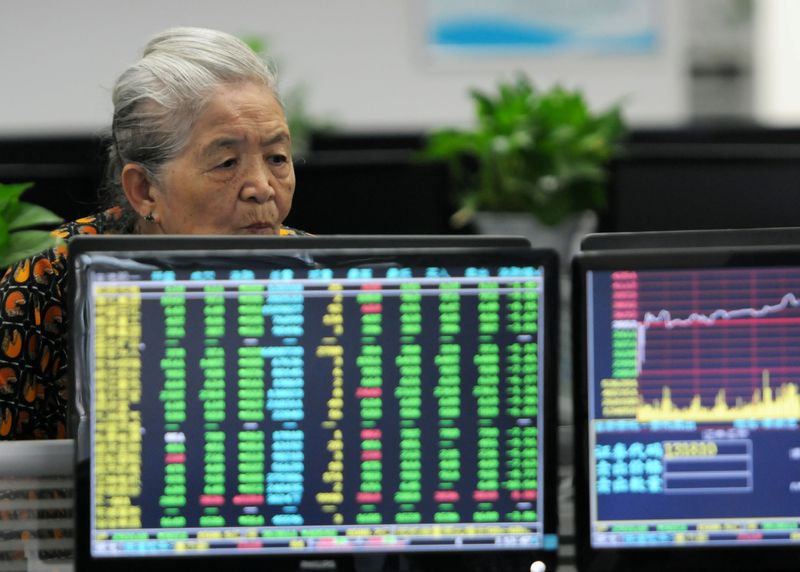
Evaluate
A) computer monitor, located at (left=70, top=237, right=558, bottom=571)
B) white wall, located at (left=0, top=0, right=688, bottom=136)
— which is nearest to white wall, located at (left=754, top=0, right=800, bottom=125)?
white wall, located at (left=0, top=0, right=688, bottom=136)

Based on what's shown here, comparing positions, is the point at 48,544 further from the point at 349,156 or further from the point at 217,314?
the point at 349,156

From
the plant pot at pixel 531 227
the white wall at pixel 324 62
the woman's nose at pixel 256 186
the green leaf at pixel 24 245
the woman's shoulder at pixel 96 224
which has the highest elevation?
the white wall at pixel 324 62

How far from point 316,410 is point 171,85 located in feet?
2.10

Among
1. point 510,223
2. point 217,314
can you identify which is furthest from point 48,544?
point 510,223

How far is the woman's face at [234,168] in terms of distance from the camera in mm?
1551

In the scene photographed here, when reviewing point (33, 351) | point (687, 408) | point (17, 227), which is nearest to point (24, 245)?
point (17, 227)

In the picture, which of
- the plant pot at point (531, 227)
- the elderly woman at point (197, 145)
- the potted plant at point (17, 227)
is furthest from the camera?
the plant pot at point (531, 227)

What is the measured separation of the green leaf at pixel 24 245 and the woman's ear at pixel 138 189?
0.44m

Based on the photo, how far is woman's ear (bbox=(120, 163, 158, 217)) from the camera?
1.63m

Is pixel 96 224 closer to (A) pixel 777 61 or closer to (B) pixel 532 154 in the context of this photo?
(B) pixel 532 154

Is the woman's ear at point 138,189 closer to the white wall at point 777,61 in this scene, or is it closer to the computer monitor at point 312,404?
the computer monitor at point 312,404

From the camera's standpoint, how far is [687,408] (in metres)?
1.12

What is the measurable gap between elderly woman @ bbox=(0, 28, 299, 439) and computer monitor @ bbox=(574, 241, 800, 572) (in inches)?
23.8

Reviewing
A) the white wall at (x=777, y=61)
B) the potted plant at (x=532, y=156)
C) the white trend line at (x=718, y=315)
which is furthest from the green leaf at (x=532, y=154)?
the white wall at (x=777, y=61)
